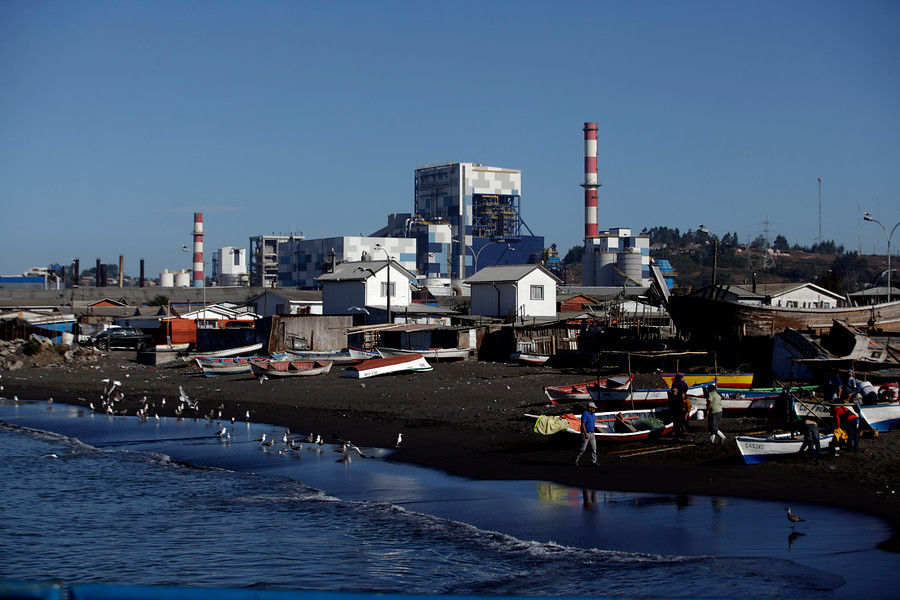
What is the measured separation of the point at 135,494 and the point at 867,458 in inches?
646

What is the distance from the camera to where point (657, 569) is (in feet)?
37.6

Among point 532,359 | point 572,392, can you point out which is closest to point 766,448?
point 572,392

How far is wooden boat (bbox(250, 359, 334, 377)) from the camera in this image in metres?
39.4

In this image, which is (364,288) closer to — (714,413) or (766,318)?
(766,318)

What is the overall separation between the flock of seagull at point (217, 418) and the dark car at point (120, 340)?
1654 cm

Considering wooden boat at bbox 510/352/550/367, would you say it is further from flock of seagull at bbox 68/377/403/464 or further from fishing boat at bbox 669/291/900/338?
flock of seagull at bbox 68/377/403/464

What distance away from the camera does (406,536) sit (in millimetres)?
13992

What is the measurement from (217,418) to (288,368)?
32.7 ft

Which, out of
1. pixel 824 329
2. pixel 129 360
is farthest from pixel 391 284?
pixel 824 329

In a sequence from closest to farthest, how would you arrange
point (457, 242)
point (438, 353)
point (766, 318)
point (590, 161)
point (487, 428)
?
point (487, 428)
point (766, 318)
point (438, 353)
point (590, 161)
point (457, 242)

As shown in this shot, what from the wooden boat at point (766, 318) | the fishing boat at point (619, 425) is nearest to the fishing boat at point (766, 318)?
the wooden boat at point (766, 318)

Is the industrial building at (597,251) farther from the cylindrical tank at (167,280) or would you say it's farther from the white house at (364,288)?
the cylindrical tank at (167,280)

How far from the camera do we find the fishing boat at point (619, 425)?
19.6 meters

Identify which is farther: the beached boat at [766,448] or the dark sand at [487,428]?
the beached boat at [766,448]
